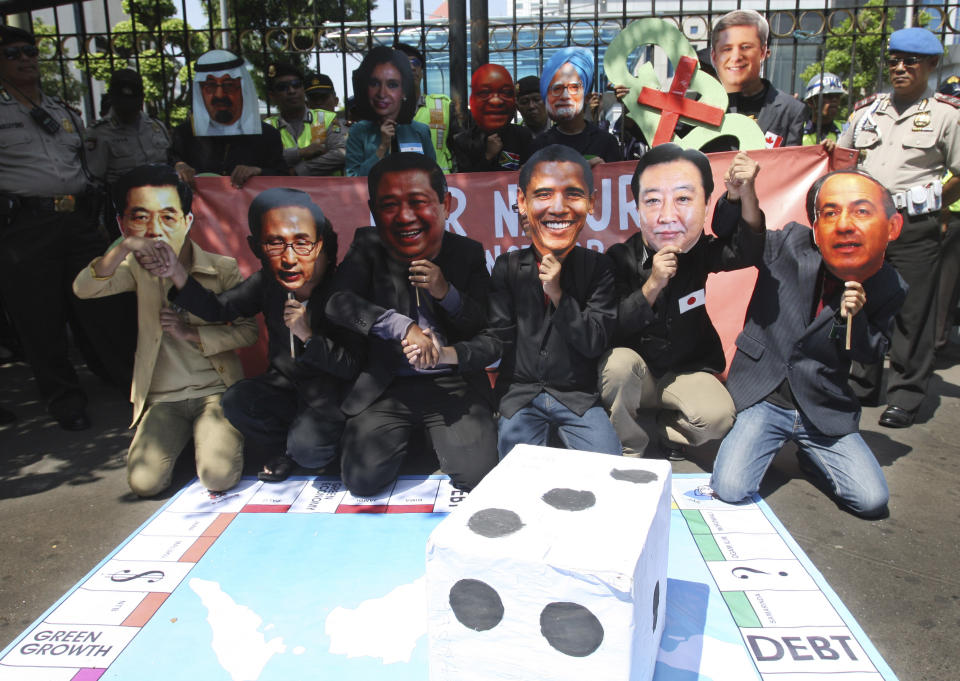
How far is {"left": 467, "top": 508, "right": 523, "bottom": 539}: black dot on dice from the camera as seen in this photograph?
1729 millimetres

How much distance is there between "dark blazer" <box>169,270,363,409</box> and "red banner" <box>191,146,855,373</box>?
2.84 feet

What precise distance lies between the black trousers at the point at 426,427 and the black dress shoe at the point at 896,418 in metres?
2.40

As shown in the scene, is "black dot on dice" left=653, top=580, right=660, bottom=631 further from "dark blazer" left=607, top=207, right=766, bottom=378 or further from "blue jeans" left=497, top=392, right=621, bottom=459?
"dark blazer" left=607, top=207, right=766, bottom=378

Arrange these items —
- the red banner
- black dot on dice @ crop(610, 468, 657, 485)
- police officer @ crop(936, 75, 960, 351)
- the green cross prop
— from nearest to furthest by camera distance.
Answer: black dot on dice @ crop(610, 468, 657, 485) → the green cross prop → the red banner → police officer @ crop(936, 75, 960, 351)

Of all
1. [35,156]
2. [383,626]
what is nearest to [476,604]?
[383,626]

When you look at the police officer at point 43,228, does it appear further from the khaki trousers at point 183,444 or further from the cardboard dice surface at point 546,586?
the cardboard dice surface at point 546,586

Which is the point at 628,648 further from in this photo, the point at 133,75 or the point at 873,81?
the point at 873,81

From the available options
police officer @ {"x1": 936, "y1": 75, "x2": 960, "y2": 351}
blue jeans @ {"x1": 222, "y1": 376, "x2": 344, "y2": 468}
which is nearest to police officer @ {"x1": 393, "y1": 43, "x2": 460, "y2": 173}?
blue jeans @ {"x1": 222, "y1": 376, "x2": 344, "y2": 468}

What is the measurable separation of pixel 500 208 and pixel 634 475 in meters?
2.54

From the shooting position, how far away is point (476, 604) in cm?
172

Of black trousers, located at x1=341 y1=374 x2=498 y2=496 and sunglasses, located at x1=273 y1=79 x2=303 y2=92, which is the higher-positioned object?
sunglasses, located at x1=273 y1=79 x2=303 y2=92

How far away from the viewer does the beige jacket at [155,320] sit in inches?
139

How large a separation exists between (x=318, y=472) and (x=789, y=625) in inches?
86.6

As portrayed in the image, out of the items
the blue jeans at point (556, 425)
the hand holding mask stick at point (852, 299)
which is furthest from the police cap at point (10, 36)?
the hand holding mask stick at point (852, 299)
